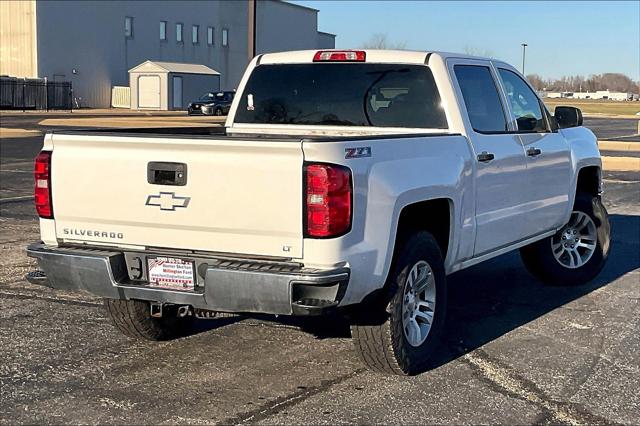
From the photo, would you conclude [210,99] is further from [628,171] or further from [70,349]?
[70,349]

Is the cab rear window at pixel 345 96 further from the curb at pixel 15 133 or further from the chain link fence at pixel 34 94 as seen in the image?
the chain link fence at pixel 34 94

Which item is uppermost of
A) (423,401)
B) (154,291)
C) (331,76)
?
(331,76)

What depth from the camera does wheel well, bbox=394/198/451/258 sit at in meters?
5.27

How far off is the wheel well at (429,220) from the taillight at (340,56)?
55.4 inches

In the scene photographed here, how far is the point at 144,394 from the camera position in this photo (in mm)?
4934

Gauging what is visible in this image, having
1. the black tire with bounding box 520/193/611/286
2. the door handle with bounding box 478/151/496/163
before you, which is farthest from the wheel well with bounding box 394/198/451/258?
the black tire with bounding box 520/193/611/286

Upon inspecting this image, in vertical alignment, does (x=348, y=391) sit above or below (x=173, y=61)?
below

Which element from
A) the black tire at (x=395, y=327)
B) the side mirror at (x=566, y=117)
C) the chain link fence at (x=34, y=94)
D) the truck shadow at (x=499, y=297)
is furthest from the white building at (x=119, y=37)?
the black tire at (x=395, y=327)

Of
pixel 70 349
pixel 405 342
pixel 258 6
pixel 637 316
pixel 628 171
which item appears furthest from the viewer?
pixel 258 6

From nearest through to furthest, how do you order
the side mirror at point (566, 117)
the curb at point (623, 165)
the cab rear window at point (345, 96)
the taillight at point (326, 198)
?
the taillight at point (326, 198), the cab rear window at point (345, 96), the side mirror at point (566, 117), the curb at point (623, 165)

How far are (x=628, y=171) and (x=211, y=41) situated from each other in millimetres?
52914

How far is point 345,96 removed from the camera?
634 centimetres

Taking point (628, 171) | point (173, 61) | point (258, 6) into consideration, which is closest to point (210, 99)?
point (173, 61)

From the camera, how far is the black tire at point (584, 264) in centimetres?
809
